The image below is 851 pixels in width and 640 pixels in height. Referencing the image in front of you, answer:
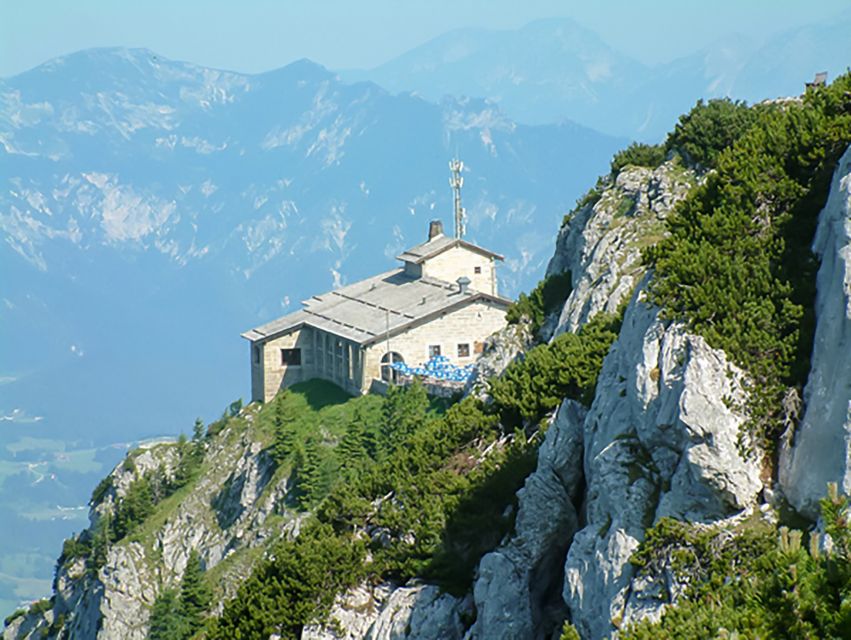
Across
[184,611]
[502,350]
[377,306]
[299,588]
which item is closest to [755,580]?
[299,588]

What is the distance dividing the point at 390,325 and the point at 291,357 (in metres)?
8.15

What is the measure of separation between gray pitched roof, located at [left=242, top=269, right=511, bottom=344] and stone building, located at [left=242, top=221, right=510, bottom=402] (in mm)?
52

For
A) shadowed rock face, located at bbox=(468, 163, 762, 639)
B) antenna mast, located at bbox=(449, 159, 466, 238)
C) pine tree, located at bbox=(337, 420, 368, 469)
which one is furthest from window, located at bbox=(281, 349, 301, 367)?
shadowed rock face, located at bbox=(468, 163, 762, 639)

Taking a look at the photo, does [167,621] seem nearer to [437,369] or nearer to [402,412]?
[402,412]

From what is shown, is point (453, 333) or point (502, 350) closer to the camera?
point (502, 350)

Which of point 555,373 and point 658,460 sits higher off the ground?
point 555,373

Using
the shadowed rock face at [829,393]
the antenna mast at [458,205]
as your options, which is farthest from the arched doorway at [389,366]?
the shadowed rock face at [829,393]

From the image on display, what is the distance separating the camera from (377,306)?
3164 inches

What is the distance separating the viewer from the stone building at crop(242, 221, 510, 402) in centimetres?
7456

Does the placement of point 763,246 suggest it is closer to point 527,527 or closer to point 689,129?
point 527,527

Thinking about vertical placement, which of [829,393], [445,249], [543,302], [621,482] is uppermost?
[445,249]

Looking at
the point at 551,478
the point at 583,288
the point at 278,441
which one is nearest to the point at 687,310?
the point at 551,478

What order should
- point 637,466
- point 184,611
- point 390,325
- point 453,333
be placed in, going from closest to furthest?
1. point 637,466
2. point 184,611
3. point 390,325
4. point 453,333

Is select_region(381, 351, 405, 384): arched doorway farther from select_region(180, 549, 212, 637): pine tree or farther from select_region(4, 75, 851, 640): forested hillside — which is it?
select_region(4, 75, 851, 640): forested hillside
